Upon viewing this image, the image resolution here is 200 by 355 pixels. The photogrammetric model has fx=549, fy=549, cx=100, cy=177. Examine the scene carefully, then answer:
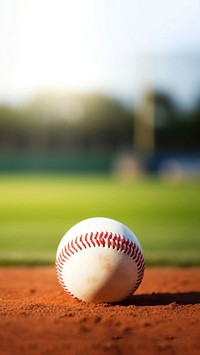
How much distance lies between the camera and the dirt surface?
2639 millimetres

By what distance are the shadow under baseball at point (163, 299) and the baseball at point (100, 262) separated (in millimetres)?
189

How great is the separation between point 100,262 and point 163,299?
2.41ft

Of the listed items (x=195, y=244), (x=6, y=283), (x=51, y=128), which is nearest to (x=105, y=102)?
(x=51, y=128)

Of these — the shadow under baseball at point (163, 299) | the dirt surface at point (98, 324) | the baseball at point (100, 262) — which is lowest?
the shadow under baseball at point (163, 299)

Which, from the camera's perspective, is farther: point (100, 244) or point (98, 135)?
point (98, 135)

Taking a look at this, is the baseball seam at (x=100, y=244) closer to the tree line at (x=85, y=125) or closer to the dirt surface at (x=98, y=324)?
the dirt surface at (x=98, y=324)

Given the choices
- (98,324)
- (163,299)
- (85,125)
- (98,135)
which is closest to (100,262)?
(98,324)

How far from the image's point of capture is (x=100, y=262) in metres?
3.37

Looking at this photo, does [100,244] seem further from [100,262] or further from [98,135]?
[98,135]

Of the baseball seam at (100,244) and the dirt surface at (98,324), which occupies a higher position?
the baseball seam at (100,244)

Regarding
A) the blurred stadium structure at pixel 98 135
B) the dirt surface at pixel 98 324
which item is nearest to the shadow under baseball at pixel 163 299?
the dirt surface at pixel 98 324

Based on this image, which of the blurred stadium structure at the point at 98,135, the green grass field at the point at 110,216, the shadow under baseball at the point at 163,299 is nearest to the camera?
the shadow under baseball at the point at 163,299

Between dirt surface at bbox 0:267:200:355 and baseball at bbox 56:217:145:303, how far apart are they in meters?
0.10

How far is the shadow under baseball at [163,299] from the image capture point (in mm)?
3657
